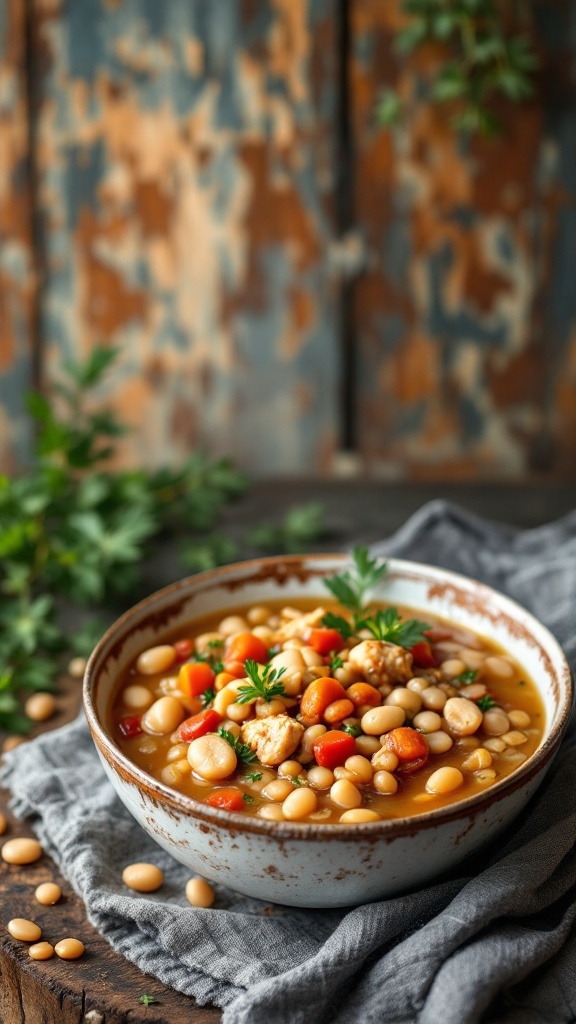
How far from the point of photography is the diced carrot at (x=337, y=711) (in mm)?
1794

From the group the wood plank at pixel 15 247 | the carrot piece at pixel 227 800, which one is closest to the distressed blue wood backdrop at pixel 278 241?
the wood plank at pixel 15 247

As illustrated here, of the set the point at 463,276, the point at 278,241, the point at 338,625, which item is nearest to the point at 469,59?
the point at 463,276

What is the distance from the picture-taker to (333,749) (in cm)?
174

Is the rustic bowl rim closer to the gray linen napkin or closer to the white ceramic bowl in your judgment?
the white ceramic bowl

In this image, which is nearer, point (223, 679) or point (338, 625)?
point (223, 679)

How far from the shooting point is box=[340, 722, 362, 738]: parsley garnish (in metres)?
1.78

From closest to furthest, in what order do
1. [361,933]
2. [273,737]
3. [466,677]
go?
[361,933]
[273,737]
[466,677]

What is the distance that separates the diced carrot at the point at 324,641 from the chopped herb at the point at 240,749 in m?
0.26

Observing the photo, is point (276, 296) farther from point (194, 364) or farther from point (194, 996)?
point (194, 996)

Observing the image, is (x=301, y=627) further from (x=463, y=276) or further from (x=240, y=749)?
(x=463, y=276)

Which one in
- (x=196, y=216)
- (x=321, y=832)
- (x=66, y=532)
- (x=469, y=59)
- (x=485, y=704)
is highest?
(x=469, y=59)

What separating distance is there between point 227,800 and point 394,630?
49cm

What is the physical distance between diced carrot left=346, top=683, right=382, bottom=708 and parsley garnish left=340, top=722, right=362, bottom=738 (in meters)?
0.04

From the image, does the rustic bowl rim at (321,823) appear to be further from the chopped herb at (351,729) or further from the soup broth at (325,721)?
the chopped herb at (351,729)
